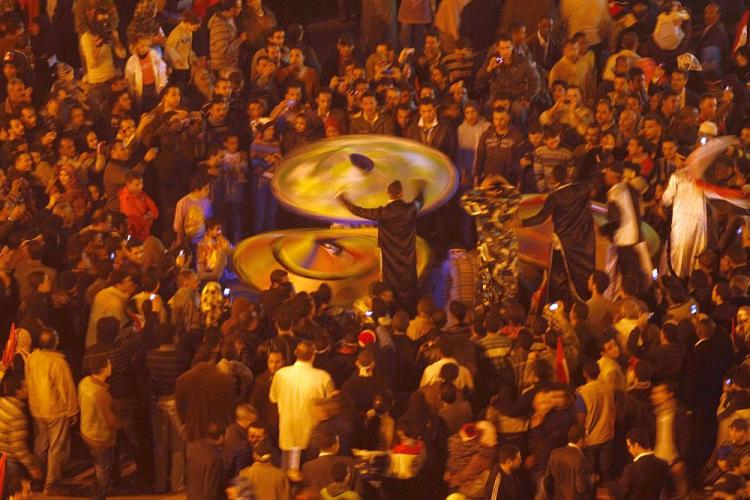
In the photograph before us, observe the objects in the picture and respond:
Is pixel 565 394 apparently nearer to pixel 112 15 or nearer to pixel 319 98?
pixel 319 98

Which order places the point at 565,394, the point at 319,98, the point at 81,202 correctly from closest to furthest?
the point at 565,394 < the point at 81,202 < the point at 319,98

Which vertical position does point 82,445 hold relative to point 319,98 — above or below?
below

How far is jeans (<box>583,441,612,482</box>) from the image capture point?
43.4 ft

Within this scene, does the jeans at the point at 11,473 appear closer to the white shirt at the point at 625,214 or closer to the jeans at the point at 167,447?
the jeans at the point at 167,447

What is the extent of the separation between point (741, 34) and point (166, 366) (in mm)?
9777

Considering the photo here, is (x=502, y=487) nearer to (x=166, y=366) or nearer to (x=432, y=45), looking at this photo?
(x=166, y=366)

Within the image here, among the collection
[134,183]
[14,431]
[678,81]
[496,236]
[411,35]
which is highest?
[678,81]

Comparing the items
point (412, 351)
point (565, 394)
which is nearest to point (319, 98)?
point (412, 351)

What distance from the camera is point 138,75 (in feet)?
64.4

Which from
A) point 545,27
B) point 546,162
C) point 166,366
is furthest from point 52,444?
point 545,27

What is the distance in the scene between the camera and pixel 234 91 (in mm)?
19359

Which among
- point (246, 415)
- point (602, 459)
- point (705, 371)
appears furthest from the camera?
point (705, 371)

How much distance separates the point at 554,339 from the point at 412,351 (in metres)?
1.15

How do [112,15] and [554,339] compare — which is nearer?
[554,339]
